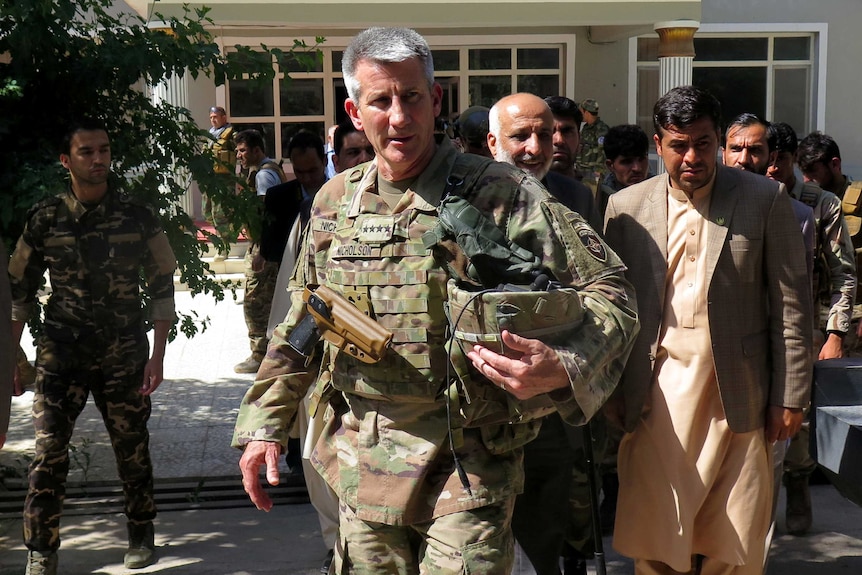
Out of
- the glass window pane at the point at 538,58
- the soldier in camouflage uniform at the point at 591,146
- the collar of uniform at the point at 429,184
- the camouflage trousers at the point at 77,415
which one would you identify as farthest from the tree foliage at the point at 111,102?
the glass window pane at the point at 538,58

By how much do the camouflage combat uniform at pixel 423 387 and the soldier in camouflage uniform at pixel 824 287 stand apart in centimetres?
248

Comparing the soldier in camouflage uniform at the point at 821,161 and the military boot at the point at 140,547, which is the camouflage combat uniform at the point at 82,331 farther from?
the soldier in camouflage uniform at the point at 821,161

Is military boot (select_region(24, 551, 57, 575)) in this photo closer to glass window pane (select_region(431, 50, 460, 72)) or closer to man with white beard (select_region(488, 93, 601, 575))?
man with white beard (select_region(488, 93, 601, 575))

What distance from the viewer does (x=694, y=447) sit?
3.74 m

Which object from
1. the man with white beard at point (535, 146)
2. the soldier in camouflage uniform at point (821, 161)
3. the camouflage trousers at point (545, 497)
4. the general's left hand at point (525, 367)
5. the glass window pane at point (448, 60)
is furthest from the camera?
the glass window pane at point (448, 60)

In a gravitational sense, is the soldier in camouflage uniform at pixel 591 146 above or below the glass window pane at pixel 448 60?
below

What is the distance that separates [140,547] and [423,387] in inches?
102

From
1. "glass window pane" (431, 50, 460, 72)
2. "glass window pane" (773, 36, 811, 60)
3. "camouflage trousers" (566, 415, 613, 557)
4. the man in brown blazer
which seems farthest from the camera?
"glass window pane" (773, 36, 811, 60)

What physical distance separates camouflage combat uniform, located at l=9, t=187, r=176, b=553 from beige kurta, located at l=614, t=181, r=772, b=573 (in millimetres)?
2296

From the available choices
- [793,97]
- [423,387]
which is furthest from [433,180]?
[793,97]

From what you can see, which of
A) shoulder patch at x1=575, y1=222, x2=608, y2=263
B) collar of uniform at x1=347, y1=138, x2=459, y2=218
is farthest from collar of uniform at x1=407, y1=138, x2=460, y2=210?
shoulder patch at x1=575, y1=222, x2=608, y2=263

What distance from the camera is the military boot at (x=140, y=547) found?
15.9 ft

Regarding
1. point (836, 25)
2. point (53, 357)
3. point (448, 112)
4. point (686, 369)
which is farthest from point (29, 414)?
point (836, 25)

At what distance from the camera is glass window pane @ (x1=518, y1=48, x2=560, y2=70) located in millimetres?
14930
